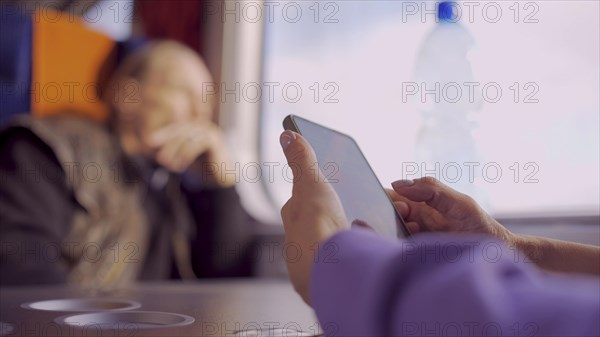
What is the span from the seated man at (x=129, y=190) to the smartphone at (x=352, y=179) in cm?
96

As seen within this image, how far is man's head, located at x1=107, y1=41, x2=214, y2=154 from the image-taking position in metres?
1.90

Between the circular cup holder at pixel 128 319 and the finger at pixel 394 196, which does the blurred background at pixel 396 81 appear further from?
the circular cup holder at pixel 128 319

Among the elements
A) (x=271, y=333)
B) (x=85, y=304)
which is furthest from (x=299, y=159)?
(x=85, y=304)

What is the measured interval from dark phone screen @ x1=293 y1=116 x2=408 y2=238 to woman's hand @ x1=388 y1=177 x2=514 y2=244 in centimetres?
6

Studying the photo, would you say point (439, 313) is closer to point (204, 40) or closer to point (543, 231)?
point (543, 231)

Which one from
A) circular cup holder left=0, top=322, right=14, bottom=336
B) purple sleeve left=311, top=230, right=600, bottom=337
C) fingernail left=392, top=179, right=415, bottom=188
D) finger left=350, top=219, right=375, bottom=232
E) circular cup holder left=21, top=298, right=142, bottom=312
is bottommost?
circular cup holder left=21, top=298, right=142, bottom=312

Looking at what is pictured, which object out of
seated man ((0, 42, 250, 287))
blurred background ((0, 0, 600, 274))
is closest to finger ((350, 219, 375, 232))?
blurred background ((0, 0, 600, 274))

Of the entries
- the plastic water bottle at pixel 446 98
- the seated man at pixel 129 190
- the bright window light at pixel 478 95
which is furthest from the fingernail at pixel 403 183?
the seated man at pixel 129 190

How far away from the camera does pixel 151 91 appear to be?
6.31 ft

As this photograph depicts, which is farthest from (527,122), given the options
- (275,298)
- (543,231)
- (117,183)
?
(117,183)

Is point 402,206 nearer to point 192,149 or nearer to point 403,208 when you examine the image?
point 403,208

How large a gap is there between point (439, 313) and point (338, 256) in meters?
0.07

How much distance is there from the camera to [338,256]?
313 mm

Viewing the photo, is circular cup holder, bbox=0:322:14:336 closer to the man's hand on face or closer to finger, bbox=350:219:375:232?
finger, bbox=350:219:375:232
